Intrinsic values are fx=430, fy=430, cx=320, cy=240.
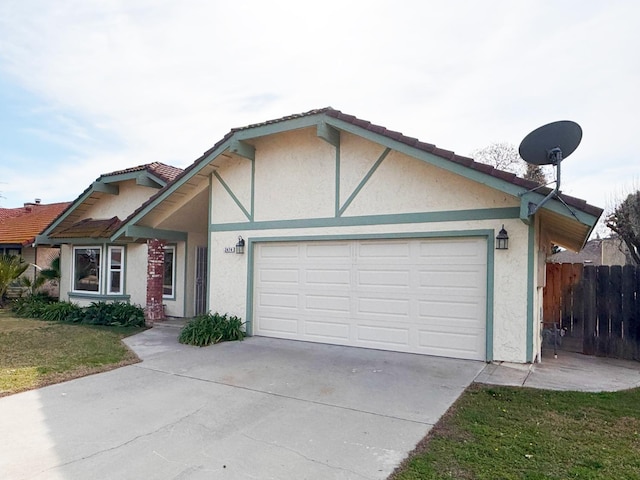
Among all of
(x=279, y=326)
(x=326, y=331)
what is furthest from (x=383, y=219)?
(x=279, y=326)

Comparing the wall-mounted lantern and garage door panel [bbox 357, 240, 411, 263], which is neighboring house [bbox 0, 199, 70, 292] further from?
garage door panel [bbox 357, 240, 411, 263]

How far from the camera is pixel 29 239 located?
18297 millimetres

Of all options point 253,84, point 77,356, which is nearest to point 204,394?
point 77,356

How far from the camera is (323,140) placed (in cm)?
900

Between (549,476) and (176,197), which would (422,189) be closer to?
(549,476)

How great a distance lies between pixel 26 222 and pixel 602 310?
2397 cm

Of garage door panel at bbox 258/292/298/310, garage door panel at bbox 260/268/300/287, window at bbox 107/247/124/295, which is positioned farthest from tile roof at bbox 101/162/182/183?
garage door panel at bbox 258/292/298/310

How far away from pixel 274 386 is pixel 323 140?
16.7ft

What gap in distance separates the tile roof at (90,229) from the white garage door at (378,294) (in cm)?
666

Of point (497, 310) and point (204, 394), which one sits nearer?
point (204, 394)

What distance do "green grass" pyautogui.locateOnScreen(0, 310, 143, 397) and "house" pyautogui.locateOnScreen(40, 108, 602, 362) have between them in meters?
2.61

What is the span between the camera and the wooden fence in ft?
26.7

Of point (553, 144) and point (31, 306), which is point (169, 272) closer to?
point (31, 306)

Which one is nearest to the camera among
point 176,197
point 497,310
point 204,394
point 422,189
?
point 204,394
